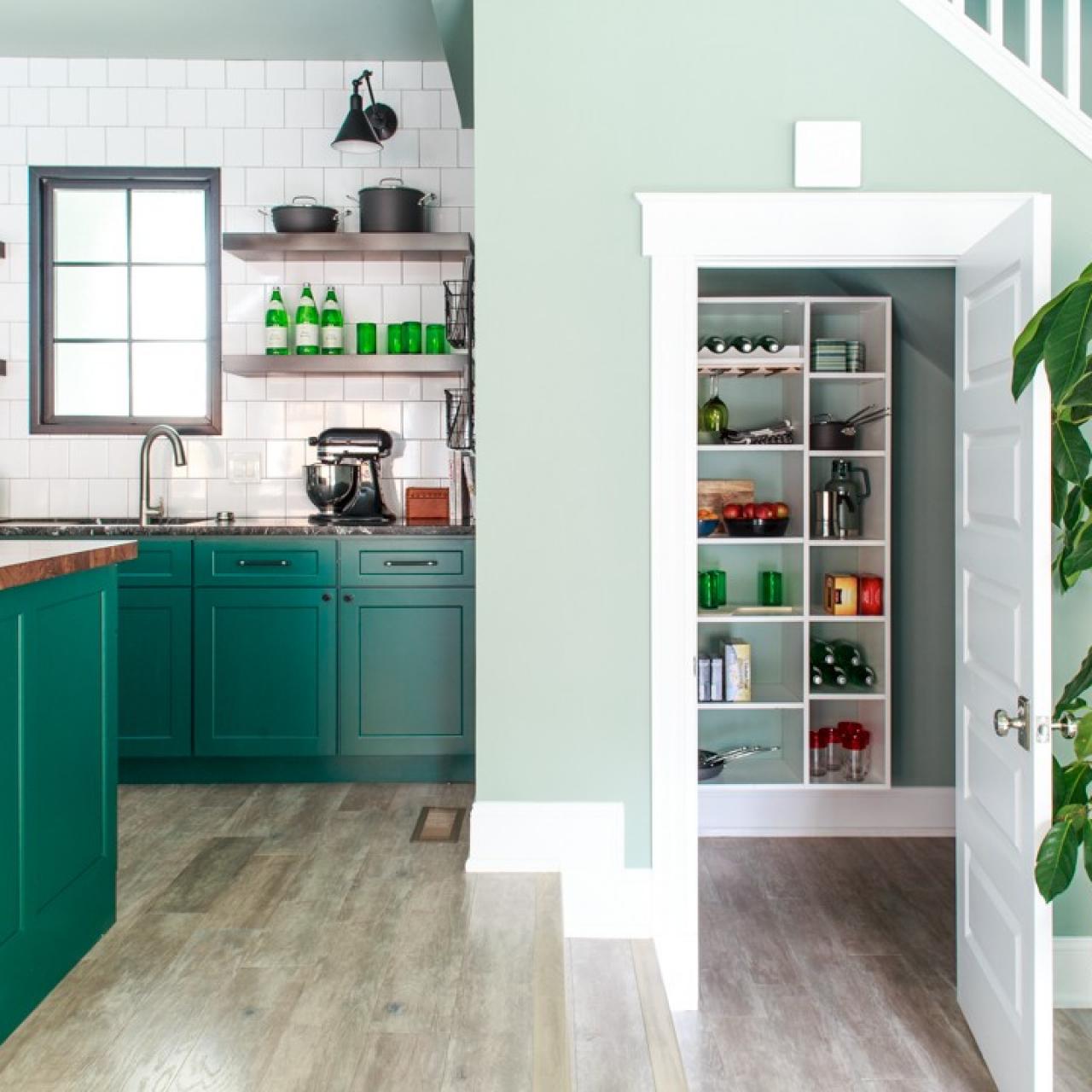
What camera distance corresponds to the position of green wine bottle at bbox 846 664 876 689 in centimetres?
432

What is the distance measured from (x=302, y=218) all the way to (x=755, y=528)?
217 cm

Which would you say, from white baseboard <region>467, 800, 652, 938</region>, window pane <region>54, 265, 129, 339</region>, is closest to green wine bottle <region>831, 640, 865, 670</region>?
white baseboard <region>467, 800, 652, 938</region>

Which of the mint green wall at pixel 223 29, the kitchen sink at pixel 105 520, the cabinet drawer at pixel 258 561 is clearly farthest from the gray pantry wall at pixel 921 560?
the kitchen sink at pixel 105 520

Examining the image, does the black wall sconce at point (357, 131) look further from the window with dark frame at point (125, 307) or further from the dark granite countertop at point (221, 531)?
the dark granite countertop at point (221, 531)

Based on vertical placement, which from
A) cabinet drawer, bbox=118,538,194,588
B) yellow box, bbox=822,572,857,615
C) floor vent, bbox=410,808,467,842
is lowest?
floor vent, bbox=410,808,467,842

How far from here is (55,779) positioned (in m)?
2.31

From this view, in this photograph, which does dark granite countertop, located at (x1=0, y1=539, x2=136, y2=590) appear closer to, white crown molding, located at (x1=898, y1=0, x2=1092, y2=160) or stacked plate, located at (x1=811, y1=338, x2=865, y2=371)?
white crown molding, located at (x1=898, y1=0, x2=1092, y2=160)

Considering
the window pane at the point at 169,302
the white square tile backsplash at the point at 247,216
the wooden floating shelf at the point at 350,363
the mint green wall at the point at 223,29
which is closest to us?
the mint green wall at the point at 223,29

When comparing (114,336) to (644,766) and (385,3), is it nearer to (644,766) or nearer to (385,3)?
(385,3)

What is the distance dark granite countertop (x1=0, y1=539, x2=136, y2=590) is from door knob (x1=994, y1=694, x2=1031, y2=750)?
1.91 m

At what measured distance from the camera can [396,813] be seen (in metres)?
3.70

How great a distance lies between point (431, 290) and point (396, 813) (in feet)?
7.31

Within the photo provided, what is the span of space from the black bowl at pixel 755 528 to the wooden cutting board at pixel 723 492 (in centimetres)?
19

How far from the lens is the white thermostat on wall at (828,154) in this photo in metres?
2.88
